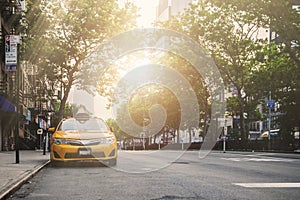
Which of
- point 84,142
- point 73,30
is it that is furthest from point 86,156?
point 73,30

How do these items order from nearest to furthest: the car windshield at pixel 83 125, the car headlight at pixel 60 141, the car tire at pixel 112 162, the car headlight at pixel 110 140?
the car headlight at pixel 60 141 < the car headlight at pixel 110 140 < the car tire at pixel 112 162 < the car windshield at pixel 83 125

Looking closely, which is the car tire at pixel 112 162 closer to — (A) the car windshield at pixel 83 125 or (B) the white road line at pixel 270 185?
(A) the car windshield at pixel 83 125

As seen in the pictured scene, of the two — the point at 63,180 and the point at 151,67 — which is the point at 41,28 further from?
the point at 63,180

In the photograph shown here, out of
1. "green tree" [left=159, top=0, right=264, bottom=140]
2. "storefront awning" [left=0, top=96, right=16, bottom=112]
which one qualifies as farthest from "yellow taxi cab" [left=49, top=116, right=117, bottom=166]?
"green tree" [left=159, top=0, right=264, bottom=140]

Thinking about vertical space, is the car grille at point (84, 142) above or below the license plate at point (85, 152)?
above

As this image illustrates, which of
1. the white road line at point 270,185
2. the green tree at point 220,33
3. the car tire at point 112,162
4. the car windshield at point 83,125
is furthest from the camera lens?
the green tree at point 220,33

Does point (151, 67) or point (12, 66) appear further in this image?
point (151, 67)

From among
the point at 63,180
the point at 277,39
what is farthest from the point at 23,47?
the point at 277,39

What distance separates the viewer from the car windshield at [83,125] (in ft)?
55.3

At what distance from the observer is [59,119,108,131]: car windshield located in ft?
55.3

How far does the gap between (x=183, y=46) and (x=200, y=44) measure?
198cm

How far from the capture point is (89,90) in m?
39.8

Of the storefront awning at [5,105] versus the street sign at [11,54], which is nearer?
the street sign at [11,54]

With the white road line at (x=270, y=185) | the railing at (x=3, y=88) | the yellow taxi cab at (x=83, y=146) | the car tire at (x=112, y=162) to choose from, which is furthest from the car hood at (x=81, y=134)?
the railing at (x=3, y=88)
